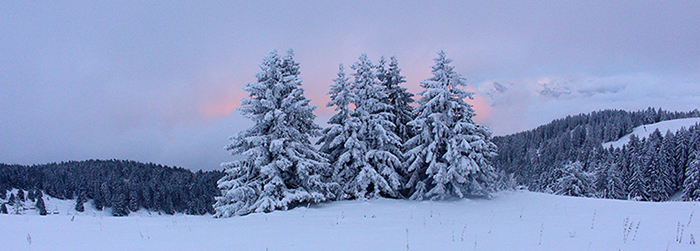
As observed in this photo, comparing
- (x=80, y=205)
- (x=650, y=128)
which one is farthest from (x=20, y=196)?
(x=650, y=128)

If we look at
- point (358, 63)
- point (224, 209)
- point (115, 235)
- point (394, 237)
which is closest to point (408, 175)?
point (358, 63)

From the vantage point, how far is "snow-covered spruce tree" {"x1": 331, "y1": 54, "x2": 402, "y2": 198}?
18.8m

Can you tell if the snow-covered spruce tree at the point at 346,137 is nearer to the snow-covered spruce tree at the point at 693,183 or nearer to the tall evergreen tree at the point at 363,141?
the tall evergreen tree at the point at 363,141

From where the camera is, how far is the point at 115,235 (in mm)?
7648

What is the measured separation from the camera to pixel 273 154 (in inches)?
658

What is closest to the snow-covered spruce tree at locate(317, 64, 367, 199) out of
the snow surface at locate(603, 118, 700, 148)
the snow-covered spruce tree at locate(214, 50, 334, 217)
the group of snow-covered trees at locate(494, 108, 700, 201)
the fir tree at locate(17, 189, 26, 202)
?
the snow-covered spruce tree at locate(214, 50, 334, 217)

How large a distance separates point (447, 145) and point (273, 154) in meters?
10.0

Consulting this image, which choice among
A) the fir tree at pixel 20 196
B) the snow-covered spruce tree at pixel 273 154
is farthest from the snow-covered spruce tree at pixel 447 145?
the fir tree at pixel 20 196

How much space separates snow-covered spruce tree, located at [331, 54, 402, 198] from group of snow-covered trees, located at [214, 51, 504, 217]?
0.20 feet

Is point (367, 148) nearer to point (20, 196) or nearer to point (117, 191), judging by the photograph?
point (117, 191)

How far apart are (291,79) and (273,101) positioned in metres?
1.60

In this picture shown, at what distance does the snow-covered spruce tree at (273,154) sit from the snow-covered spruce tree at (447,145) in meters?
5.83

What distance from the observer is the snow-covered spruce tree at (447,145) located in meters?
18.3

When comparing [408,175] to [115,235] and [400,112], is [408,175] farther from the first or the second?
[115,235]
